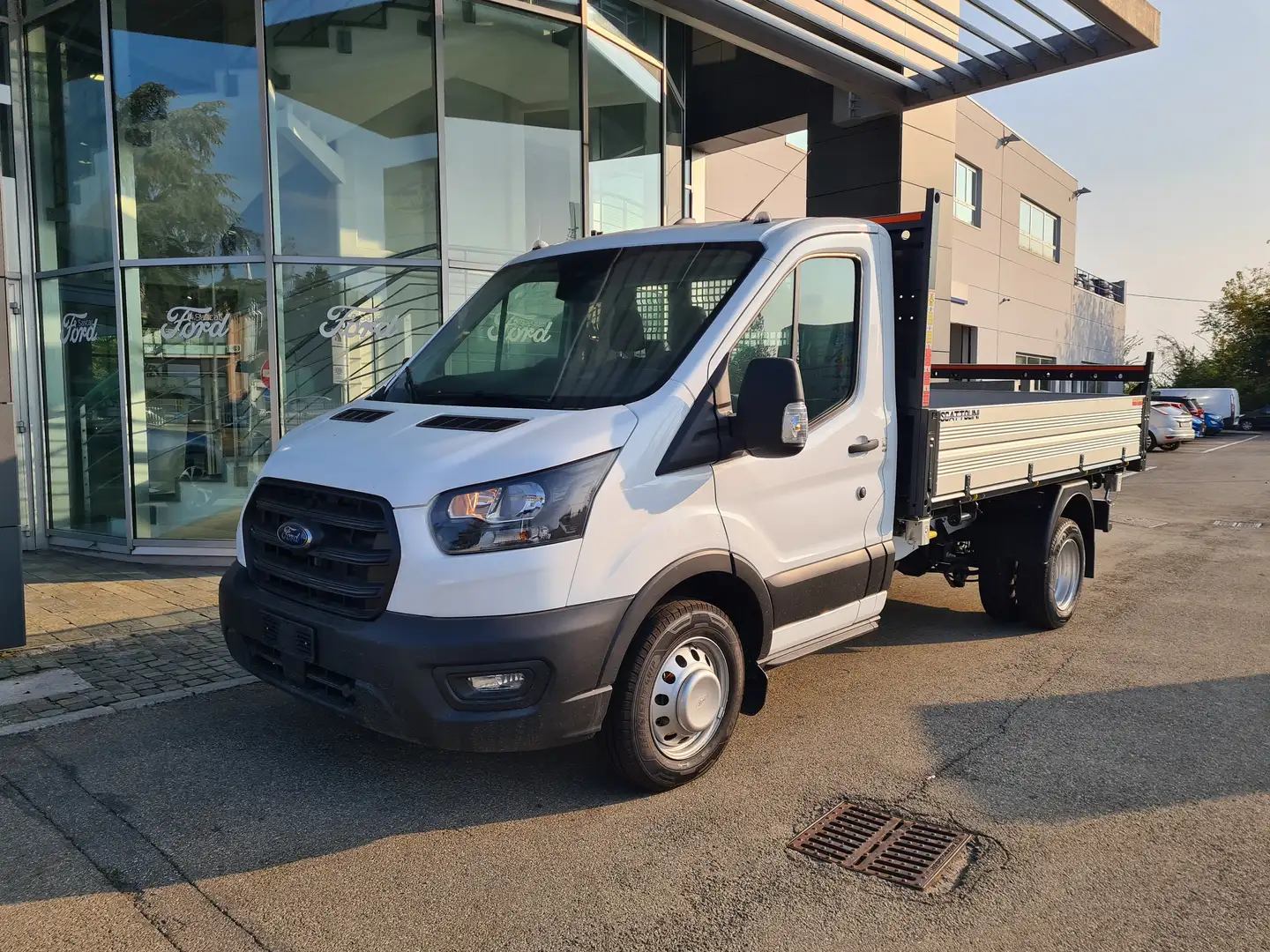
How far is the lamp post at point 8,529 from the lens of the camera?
19.6 feet

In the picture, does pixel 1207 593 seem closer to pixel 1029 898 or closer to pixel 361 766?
pixel 1029 898

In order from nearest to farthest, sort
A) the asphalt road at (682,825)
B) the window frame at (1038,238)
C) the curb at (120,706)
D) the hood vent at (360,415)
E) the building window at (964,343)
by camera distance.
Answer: the asphalt road at (682,825)
the hood vent at (360,415)
the curb at (120,706)
the building window at (964,343)
the window frame at (1038,238)

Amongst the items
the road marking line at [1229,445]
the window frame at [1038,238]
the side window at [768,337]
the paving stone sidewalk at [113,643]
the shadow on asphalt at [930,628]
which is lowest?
the road marking line at [1229,445]

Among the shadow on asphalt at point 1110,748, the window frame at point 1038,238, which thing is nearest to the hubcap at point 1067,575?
the shadow on asphalt at point 1110,748

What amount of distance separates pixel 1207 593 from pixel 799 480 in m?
5.38

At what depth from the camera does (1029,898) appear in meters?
3.28

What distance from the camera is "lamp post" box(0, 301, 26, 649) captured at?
596 centimetres

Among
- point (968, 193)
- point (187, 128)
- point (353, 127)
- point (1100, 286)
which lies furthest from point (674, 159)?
point (1100, 286)

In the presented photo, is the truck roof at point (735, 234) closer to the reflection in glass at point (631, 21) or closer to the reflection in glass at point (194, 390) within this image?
the reflection in glass at point (194, 390)

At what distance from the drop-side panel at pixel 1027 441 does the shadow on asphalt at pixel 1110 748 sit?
3.98 feet

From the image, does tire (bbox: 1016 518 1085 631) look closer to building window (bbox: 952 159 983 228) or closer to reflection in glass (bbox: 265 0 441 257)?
reflection in glass (bbox: 265 0 441 257)

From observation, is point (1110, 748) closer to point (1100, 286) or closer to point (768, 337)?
point (768, 337)

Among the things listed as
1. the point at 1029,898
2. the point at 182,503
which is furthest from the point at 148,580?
the point at 1029,898

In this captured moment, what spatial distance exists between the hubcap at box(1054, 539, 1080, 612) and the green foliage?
4969 centimetres
